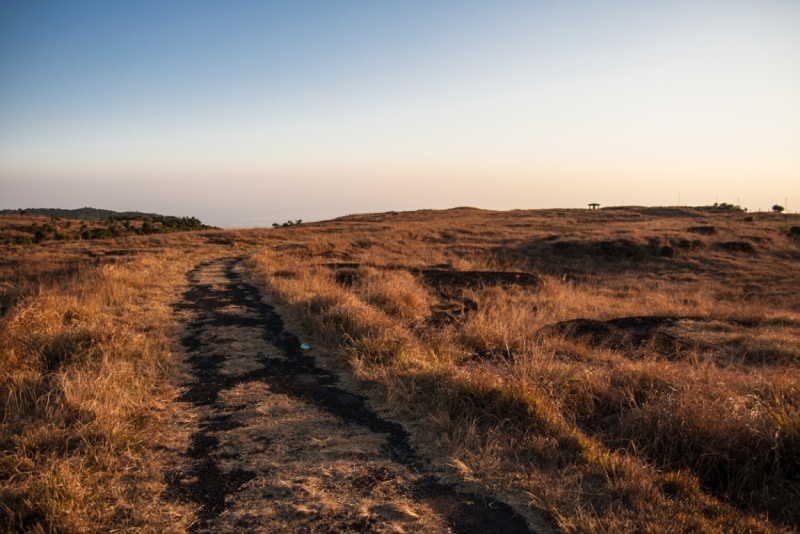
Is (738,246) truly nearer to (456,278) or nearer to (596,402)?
(456,278)

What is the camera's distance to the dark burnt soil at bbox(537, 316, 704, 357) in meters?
7.87

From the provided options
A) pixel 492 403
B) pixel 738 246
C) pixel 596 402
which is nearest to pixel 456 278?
pixel 596 402

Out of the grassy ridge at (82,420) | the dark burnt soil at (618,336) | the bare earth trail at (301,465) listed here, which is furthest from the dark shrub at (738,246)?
the grassy ridge at (82,420)

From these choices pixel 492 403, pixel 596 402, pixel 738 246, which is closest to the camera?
pixel 492 403

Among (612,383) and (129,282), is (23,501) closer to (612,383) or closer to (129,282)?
(612,383)

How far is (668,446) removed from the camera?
13.5ft

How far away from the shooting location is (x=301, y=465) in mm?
3838

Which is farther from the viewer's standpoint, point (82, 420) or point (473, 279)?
point (473, 279)

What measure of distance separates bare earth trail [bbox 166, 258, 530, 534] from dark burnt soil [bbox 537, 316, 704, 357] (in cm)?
423

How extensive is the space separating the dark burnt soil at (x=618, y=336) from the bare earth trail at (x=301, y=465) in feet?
13.9

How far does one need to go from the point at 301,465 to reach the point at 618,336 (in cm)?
653

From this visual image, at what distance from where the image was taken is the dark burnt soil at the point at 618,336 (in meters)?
7.87

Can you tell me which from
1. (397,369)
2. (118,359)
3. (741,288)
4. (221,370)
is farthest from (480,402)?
(741,288)

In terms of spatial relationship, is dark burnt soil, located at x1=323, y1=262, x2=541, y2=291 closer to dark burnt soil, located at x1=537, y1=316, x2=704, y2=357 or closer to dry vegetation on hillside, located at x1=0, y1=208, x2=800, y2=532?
dry vegetation on hillside, located at x1=0, y1=208, x2=800, y2=532
